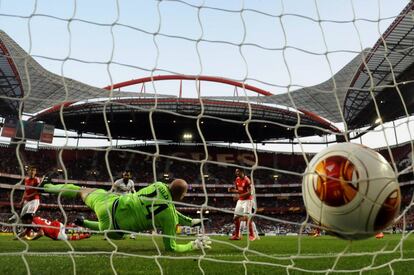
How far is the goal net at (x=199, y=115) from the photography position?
303cm

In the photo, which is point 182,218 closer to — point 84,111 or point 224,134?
point 84,111

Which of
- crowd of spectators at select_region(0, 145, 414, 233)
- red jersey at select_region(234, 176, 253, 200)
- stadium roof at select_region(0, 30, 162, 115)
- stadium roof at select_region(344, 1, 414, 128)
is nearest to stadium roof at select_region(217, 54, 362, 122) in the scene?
stadium roof at select_region(344, 1, 414, 128)

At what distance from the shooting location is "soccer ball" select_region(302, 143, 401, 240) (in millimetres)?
2426

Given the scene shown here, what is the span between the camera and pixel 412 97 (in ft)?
86.2

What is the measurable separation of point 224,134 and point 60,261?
32.8m

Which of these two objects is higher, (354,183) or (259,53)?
(259,53)

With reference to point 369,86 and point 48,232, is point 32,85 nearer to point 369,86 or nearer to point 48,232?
point 369,86

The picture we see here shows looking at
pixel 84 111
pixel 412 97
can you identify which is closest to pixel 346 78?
pixel 412 97

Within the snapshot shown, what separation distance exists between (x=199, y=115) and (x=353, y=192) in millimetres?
1292

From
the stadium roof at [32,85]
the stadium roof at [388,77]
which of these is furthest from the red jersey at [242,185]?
→ the stadium roof at [32,85]

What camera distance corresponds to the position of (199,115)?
124 inches

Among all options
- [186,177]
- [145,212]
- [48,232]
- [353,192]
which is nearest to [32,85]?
[186,177]

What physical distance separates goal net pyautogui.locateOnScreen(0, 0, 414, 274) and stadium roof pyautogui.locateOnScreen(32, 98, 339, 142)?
0.21 m

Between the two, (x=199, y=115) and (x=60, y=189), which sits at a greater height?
(x=199, y=115)
